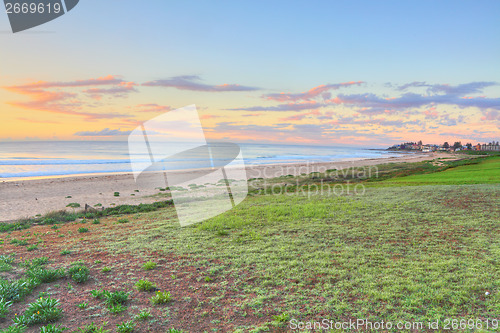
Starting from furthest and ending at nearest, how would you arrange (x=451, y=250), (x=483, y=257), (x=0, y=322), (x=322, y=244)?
(x=322, y=244), (x=451, y=250), (x=483, y=257), (x=0, y=322)

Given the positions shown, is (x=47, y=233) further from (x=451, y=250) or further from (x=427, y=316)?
(x=451, y=250)

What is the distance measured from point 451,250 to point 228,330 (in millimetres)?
6416

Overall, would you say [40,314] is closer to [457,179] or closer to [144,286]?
[144,286]

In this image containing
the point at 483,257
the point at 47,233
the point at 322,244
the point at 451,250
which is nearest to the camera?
the point at 483,257

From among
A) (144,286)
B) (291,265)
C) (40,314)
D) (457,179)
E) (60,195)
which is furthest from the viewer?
(60,195)

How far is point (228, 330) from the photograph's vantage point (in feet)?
14.7

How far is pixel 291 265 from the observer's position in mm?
6797

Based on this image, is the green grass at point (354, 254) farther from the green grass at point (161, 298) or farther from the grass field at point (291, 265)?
the green grass at point (161, 298)

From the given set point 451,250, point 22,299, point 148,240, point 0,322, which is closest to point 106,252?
point 148,240

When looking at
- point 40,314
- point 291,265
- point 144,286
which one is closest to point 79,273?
point 40,314

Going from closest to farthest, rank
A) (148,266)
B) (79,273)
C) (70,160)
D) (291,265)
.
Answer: (79,273), (291,265), (148,266), (70,160)

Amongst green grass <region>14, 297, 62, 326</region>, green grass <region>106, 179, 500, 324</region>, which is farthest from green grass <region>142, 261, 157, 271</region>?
green grass <region>14, 297, 62, 326</region>

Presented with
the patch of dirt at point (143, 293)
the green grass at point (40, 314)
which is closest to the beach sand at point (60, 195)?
the patch of dirt at point (143, 293)

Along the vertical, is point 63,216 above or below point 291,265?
below
